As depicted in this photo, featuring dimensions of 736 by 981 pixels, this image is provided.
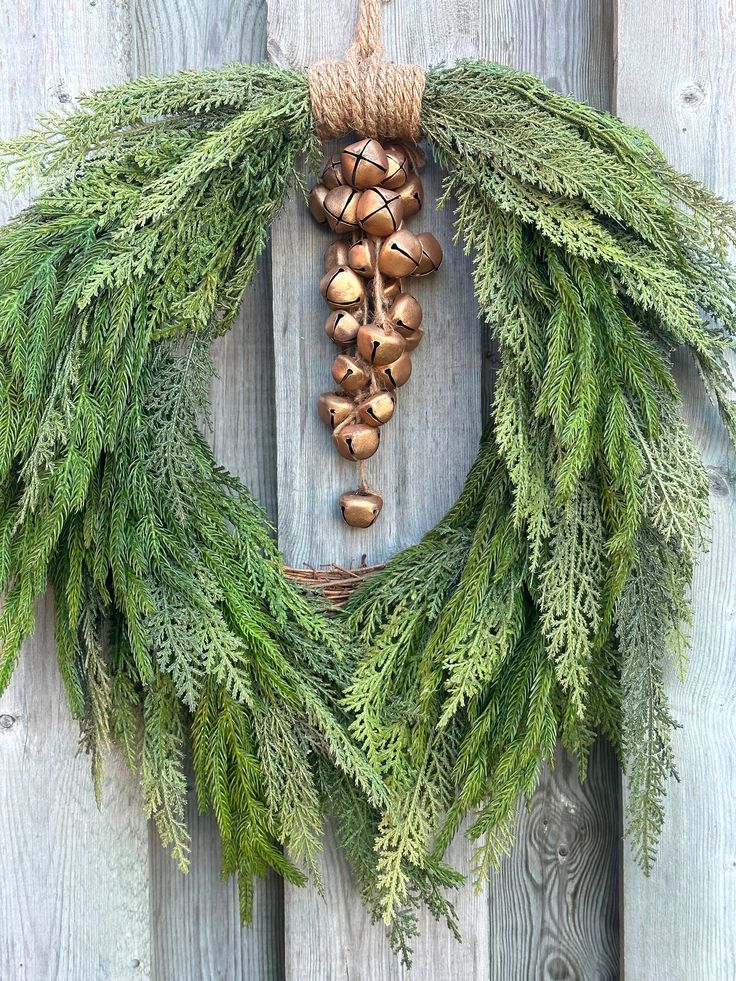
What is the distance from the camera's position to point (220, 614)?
2.85 ft

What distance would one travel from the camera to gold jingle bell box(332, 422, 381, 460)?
0.94 meters

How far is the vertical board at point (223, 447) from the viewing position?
105cm

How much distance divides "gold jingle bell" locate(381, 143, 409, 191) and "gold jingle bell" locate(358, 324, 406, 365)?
16 centimetres

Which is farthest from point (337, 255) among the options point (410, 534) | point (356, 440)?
point (410, 534)

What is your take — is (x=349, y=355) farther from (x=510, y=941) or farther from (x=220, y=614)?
(x=510, y=941)

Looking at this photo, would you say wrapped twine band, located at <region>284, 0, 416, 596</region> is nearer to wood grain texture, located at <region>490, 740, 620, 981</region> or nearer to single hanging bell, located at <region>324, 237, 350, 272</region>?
single hanging bell, located at <region>324, 237, 350, 272</region>

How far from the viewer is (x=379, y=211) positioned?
0.90 meters

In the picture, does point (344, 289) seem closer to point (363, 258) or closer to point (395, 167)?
point (363, 258)

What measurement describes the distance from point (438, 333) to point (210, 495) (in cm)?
34

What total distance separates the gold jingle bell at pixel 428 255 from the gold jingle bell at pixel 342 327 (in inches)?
3.7

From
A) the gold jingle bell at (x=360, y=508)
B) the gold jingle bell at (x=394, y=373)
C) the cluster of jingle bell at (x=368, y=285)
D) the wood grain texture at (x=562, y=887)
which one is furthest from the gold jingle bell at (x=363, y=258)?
the wood grain texture at (x=562, y=887)

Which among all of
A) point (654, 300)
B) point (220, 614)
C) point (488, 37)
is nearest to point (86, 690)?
point (220, 614)

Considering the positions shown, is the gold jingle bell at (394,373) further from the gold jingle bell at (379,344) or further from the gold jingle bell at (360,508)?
the gold jingle bell at (360,508)

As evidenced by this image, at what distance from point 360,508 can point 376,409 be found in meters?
0.12
